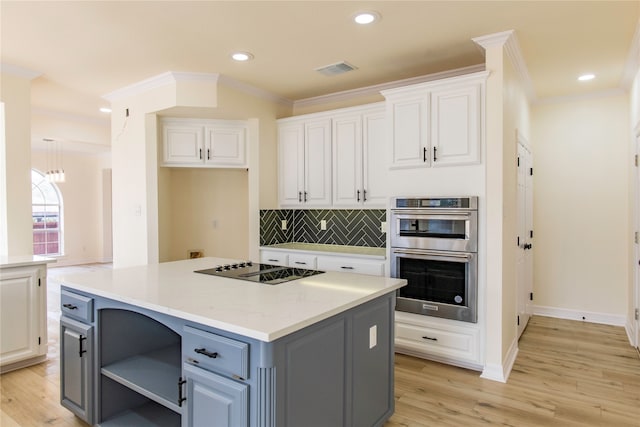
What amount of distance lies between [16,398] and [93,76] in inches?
117

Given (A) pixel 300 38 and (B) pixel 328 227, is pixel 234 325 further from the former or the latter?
(B) pixel 328 227

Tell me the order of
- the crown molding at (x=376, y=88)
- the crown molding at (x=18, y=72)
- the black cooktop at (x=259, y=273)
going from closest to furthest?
the black cooktop at (x=259, y=273), the crown molding at (x=18, y=72), the crown molding at (x=376, y=88)

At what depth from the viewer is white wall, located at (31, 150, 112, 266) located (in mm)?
8823

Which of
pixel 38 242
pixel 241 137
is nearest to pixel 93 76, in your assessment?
pixel 241 137

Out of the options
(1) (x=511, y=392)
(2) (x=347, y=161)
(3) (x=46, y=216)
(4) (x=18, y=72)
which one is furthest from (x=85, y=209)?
(1) (x=511, y=392)

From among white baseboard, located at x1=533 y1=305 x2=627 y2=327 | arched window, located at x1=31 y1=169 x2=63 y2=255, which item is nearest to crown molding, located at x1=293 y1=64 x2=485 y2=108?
white baseboard, located at x1=533 y1=305 x2=627 y2=327

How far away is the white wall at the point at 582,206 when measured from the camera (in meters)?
4.41

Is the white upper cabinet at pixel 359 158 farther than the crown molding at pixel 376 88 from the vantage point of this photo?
Yes

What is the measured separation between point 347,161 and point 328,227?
3.09ft

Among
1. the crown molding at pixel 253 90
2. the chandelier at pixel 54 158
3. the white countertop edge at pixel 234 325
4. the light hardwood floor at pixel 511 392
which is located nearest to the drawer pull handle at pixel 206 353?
the white countertop edge at pixel 234 325

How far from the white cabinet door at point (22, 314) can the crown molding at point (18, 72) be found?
1.93m

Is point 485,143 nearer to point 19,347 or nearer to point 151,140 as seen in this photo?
point 151,140

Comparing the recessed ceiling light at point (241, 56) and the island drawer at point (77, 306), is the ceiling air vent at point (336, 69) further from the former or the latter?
the island drawer at point (77, 306)

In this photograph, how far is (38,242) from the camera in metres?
8.48
